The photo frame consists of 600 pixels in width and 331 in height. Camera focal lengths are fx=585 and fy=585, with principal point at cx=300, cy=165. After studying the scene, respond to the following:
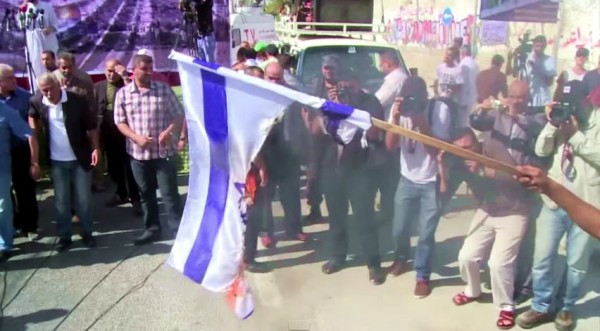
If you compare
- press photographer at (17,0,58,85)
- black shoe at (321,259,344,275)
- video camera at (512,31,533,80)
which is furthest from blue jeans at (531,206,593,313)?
press photographer at (17,0,58,85)

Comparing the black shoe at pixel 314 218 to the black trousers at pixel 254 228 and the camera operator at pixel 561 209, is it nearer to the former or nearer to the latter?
the black trousers at pixel 254 228

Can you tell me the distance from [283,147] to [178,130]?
1246mm

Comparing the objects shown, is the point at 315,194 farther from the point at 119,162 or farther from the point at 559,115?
the point at 119,162

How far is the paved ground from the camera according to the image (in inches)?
154

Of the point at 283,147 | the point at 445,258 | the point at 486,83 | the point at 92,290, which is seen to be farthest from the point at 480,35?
the point at 92,290

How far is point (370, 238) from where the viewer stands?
461 cm

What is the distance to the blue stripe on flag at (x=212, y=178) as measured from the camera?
334 centimetres

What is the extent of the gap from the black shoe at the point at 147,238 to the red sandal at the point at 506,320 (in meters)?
3.11

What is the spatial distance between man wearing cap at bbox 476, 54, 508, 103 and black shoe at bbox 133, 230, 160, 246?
3121mm

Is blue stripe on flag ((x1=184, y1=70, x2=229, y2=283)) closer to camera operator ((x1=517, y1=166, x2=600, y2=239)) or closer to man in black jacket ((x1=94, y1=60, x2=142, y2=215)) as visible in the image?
camera operator ((x1=517, y1=166, x2=600, y2=239))

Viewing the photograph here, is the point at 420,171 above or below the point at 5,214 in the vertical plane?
above

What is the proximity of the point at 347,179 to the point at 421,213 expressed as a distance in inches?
24.7

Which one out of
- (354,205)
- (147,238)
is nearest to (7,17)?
(147,238)

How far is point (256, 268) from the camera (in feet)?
15.6
